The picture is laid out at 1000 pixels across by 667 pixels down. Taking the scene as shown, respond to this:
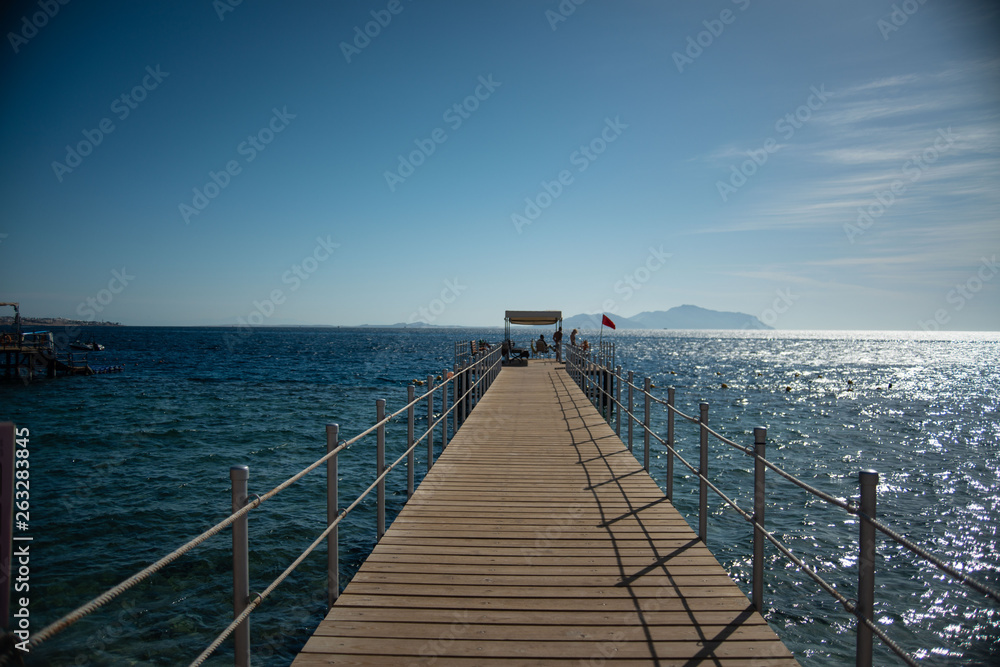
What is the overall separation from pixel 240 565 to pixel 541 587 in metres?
2.07

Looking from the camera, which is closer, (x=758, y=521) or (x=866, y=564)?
(x=866, y=564)

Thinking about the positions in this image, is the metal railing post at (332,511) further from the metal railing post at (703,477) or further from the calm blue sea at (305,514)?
the metal railing post at (703,477)

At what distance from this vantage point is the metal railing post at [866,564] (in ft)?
9.09

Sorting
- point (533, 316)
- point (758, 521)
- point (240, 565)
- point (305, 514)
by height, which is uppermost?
point (533, 316)

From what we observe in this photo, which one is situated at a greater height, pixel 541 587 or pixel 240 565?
pixel 240 565

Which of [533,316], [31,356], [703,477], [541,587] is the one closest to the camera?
[541,587]

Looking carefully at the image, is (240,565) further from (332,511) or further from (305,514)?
(305,514)

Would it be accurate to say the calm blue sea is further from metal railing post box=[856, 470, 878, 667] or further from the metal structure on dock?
the metal structure on dock

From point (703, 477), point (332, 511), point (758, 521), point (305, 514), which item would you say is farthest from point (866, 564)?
point (305, 514)

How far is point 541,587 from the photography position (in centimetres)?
399

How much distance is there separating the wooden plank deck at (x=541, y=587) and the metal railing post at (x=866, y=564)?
0.44 meters

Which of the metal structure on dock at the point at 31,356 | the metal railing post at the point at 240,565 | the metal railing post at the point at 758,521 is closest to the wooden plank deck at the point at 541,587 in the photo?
the metal railing post at the point at 758,521

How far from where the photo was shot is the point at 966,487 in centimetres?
1327

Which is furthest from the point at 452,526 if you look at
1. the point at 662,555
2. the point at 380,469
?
the point at 662,555
